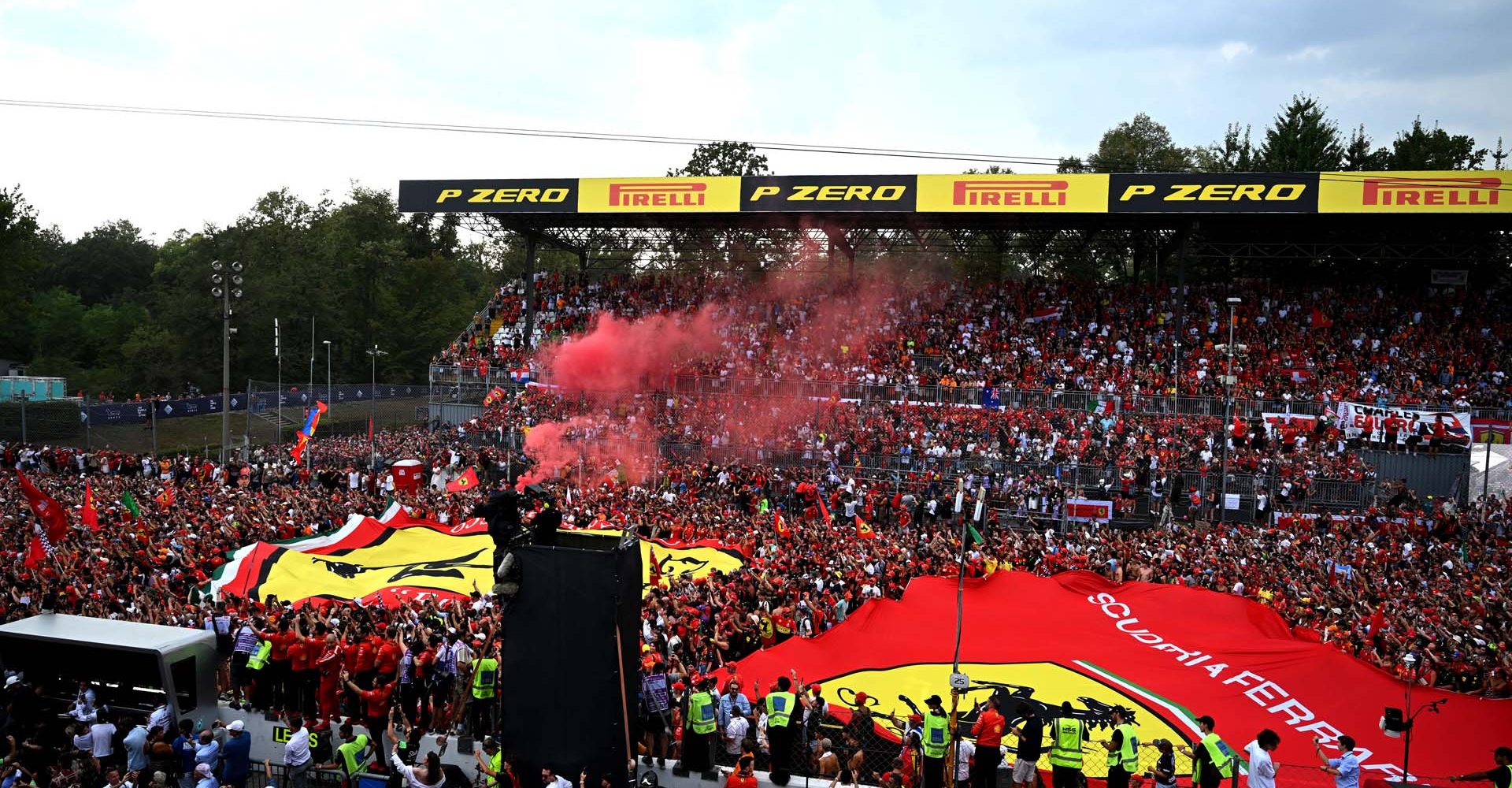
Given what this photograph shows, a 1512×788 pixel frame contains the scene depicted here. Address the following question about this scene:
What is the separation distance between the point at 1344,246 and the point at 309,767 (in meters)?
33.0

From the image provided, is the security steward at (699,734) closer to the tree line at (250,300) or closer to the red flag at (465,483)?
the red flag at (465,483)

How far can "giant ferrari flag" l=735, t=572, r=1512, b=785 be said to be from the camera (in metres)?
11.4

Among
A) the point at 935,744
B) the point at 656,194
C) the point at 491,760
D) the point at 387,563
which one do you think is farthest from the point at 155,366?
the point at 935,744

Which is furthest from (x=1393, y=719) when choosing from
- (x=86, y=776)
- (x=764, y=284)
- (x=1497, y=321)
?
(x=764, y=284)

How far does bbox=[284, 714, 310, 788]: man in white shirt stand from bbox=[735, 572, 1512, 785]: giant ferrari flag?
16.6 ft

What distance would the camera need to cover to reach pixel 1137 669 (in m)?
13.6

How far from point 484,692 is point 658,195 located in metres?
25.1

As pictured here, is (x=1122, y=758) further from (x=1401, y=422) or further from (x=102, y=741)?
(x=1401, y=422)

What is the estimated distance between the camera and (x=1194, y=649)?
559 inches

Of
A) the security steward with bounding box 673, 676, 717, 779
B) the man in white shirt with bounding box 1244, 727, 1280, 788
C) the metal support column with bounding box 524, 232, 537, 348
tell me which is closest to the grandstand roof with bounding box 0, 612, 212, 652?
the security steward with bounding box 673, 676, 717, 779

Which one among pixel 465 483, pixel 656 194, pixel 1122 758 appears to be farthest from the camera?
pixel 656 194

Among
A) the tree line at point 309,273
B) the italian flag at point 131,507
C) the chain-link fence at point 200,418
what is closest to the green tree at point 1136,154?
the tree line at point 309,273

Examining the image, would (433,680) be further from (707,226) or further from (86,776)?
(707,226)

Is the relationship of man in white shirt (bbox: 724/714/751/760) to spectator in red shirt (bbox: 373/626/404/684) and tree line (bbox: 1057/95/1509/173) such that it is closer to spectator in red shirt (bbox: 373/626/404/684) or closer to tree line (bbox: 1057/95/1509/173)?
spectator in red shirt (bbox: 373/626/404/684)
